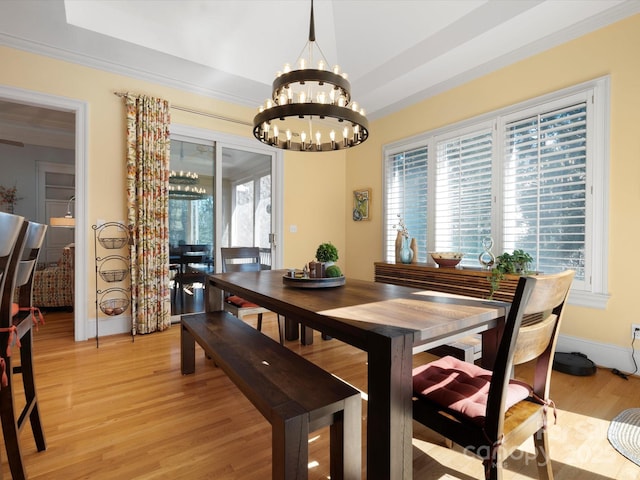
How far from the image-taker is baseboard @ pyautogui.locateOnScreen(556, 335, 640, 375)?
2422 millimetres

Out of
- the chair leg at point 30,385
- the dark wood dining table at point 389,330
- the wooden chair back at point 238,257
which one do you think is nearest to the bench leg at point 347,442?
the dark wood dining table at point 389,330

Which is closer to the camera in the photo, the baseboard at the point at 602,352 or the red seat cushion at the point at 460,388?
the red seat cushion at the point at 460,388

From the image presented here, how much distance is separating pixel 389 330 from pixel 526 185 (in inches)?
111

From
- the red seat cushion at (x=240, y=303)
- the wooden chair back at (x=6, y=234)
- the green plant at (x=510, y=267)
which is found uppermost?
the wooden chair back at (x=6, y=234)

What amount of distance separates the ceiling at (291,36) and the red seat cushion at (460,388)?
2.84 meters

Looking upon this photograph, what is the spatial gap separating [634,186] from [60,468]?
4073 millimetres

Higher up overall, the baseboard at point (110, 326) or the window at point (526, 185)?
the window at point (526, 185)

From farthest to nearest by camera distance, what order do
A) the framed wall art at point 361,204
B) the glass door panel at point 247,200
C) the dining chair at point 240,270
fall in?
the framed wall art at point 361,204, the glass door panel at point 247,200, the dining chair at point 240,270

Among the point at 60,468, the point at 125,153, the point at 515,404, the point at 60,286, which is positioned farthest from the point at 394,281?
the point at 60,286

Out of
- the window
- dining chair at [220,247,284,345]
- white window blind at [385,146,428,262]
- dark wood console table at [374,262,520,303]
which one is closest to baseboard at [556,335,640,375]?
the window

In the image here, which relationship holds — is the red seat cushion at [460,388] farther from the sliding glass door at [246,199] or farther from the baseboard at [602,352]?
the sliding glass door at [246,199]

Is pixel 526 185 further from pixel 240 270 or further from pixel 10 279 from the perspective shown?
pixel 10 279

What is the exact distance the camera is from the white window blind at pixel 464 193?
3387 millimetres

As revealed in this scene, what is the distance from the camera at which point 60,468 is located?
4.64 feet
